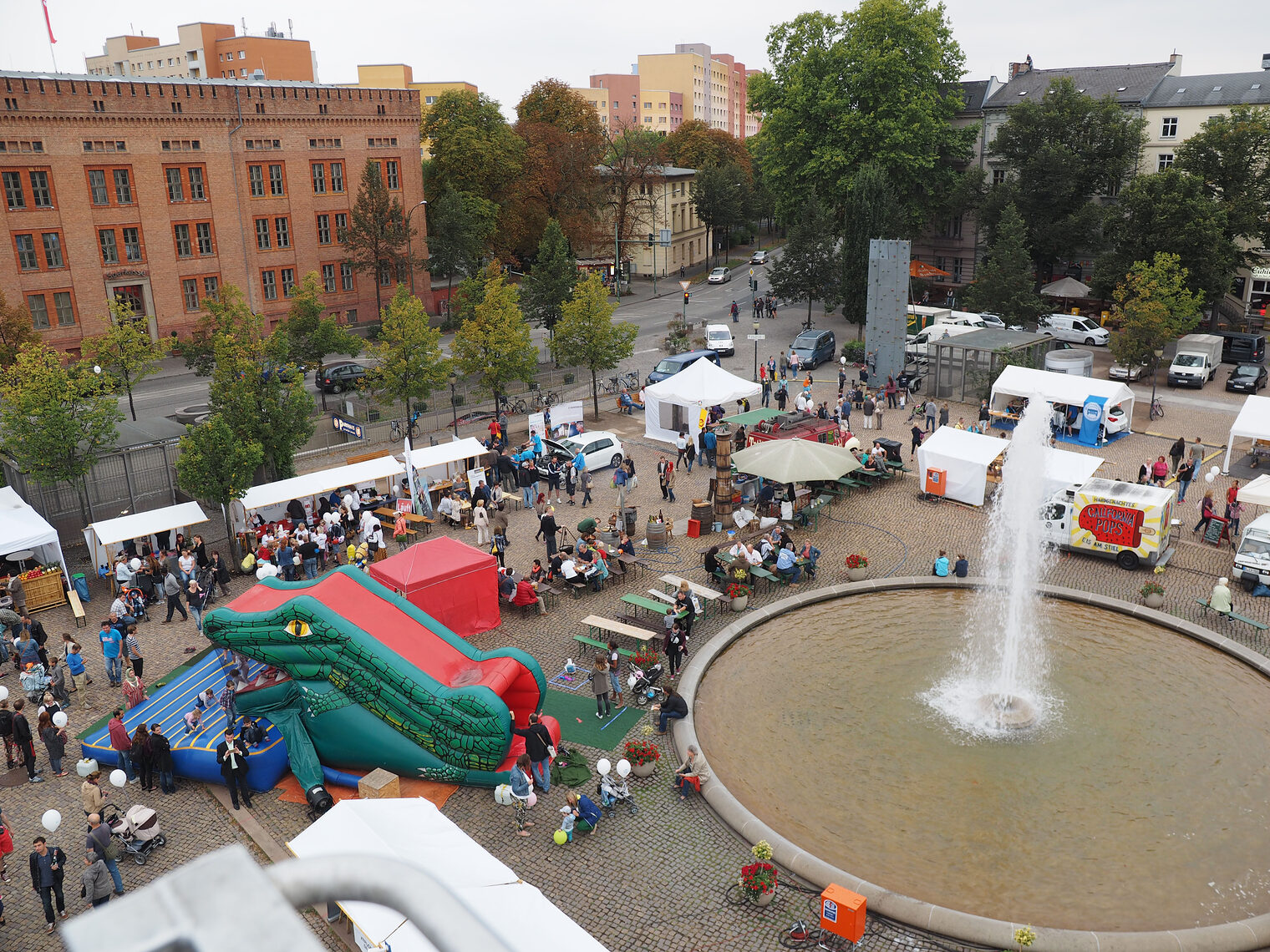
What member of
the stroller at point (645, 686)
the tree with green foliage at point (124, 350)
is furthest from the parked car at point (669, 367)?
the stroller at point (645, 686)

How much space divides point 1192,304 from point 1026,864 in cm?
3481

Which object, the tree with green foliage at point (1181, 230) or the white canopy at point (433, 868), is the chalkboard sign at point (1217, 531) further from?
the tree with green foliage at point (1181, 230)

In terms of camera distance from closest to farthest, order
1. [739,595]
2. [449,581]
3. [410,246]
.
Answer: [449,581]
[739,595]
[410,246]

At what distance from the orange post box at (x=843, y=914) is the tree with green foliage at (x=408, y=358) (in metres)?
24.4

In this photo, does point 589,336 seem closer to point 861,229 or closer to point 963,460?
point 963,460

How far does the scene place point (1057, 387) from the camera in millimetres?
33844

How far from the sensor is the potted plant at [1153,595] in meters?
21.0

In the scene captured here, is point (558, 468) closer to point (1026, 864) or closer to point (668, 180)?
point (1026, 864)

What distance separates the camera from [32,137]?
42219 mm

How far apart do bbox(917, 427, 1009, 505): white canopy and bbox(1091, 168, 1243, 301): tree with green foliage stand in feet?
70.0

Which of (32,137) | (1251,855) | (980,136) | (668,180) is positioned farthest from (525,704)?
(668,180)

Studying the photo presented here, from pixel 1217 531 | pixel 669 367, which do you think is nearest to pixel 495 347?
pixel 669 367

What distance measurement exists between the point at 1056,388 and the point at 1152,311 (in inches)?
294

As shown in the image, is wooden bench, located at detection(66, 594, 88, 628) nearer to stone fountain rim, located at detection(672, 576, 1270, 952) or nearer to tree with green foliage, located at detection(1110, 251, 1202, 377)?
stone fountain rim, located at detection(672, 576, 1270, 952)
